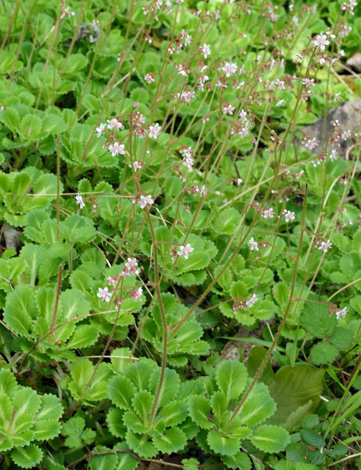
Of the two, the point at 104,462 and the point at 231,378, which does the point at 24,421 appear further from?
the point at 231,378

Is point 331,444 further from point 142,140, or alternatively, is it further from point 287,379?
point 142,140

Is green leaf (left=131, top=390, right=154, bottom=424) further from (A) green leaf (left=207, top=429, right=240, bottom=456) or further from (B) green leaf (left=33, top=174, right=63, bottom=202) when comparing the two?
(B) green leaf (left=33, top=174, right=63, bottom=202)

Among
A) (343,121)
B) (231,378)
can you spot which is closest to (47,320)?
(231,378)

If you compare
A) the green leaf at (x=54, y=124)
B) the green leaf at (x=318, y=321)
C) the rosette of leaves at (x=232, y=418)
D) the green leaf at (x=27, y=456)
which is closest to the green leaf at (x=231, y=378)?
the rosette of leaves at (x=232, y=418)

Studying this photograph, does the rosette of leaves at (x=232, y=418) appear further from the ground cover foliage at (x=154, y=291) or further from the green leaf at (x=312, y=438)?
the green leaf at (x=312, y=438)

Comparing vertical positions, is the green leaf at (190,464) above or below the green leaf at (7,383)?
below
